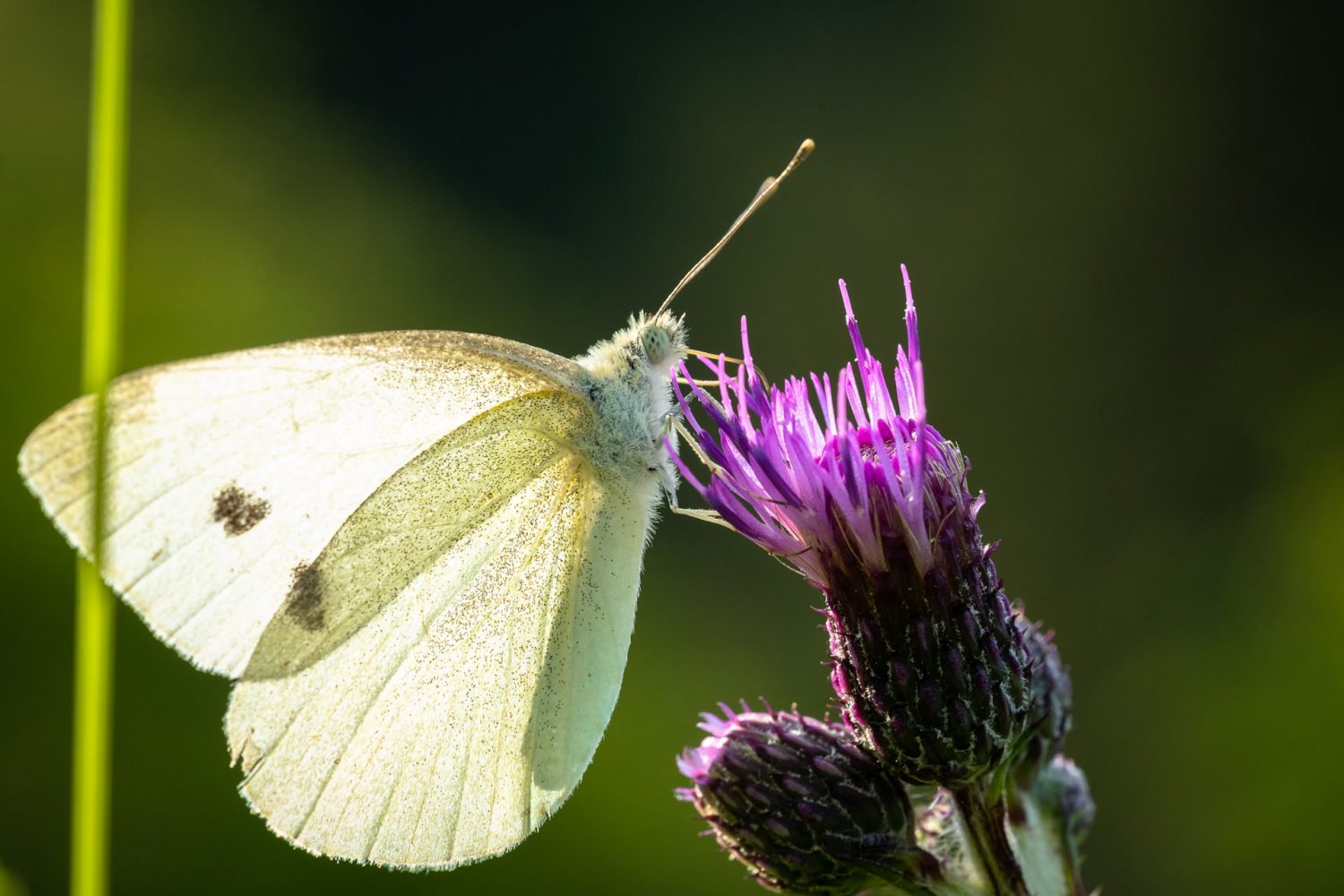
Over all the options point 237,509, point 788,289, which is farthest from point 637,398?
point 788,289

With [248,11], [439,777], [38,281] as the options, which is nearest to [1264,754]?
[439,777]

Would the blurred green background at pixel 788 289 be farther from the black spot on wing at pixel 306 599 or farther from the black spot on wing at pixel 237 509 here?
the black spot on wing at pixel 237 509

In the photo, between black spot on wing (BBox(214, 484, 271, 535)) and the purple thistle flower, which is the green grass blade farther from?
the purple thistle flower

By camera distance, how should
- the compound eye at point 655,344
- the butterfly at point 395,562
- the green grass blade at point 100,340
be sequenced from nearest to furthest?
the green grass blade at point 100,340
the butterfly at point 395,562
the compound eye at point 655,344

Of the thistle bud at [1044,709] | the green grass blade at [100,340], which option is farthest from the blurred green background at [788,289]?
the green grass blade at [100,340]

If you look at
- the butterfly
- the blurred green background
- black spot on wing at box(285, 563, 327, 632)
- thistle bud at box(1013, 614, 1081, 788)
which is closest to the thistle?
thistle bud at box(1013, 614, 1081, 788)

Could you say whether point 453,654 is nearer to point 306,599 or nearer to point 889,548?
point 306,599
